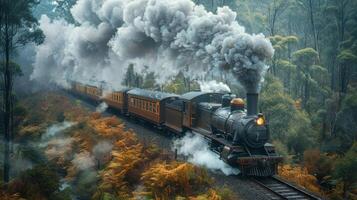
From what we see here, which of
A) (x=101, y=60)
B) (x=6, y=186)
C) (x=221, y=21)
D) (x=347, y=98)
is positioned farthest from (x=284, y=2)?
(x=6, y=186)

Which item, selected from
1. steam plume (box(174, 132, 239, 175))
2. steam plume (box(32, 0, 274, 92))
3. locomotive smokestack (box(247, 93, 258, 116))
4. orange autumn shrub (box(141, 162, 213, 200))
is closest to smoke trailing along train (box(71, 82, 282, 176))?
locomotive smokestack (box(247, 93, 258, 116))

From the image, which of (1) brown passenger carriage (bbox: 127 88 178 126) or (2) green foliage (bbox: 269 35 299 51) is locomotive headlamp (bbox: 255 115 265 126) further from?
(2) green foliage (bbox: 269 35 299 51)

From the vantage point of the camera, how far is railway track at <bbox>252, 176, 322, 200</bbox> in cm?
1182

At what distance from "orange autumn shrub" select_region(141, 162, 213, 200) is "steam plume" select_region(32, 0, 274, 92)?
3792 mm

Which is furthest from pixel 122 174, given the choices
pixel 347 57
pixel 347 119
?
pixel 347 57

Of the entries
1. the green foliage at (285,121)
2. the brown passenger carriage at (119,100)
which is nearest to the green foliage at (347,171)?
the green foliage at (285,121)

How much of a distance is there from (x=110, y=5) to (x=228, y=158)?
47.8 feet

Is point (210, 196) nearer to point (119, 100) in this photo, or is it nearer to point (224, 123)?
point (224, 123)

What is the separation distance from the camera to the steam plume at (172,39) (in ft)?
46.0

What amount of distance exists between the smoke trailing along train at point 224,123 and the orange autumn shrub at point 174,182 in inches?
74.8

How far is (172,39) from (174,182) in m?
8.23

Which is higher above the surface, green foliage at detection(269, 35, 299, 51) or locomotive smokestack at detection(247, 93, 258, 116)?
green foliage at detection(269, 35, 299, 51)

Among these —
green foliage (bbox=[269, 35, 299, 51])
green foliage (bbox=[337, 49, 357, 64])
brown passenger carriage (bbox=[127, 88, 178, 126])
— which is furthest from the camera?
green foliage (bbox=[269, 35, 299, 51])

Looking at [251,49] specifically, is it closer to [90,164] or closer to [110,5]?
[90,164]
